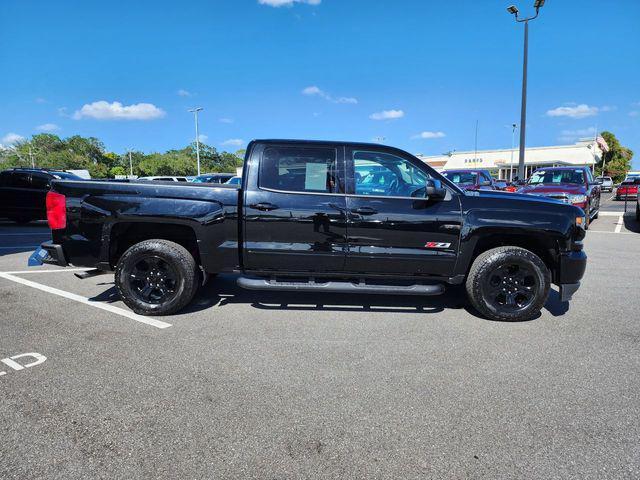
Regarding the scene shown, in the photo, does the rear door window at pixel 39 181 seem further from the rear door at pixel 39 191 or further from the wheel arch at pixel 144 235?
the wheel arch at pixel 144 235

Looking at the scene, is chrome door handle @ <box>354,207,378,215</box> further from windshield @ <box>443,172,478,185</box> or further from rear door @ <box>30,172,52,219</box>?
windshield @ <box>443,172,478,185</box>

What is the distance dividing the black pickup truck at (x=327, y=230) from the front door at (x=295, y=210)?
0.01m

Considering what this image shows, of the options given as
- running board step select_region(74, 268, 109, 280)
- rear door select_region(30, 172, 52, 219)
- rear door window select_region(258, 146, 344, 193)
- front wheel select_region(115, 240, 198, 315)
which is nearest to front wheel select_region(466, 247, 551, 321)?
rear door window select_region(258, 146, 344, 193)

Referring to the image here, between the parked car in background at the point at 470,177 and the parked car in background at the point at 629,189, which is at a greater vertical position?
the parked car in background at the point at 470,177

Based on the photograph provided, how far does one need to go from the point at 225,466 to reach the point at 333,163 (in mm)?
3158

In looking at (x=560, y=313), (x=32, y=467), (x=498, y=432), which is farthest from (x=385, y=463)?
(x=560, y=313)

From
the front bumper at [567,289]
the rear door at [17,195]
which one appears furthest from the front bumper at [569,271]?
the rear door at [17,195]

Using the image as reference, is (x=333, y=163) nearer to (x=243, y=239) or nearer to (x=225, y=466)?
(x=243, y=239)

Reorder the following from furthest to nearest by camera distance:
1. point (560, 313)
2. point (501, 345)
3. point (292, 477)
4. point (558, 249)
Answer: point (560, 313)
point (558, 249)
point (501, 345)
point (292, 477)

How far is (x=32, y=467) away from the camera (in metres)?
2.26

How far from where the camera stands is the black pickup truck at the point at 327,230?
445 cm

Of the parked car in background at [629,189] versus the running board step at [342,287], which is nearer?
the running board step at [342,287]

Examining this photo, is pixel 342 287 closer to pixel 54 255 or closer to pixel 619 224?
pixel 54 255

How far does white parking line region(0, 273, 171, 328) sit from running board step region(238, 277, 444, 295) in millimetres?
1020
